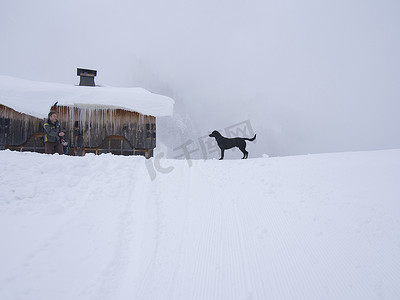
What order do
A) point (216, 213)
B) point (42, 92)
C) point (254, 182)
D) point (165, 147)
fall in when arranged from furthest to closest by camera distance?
point (165, 147) < point (42, 92) < point (254, 182) < point (216, 213)

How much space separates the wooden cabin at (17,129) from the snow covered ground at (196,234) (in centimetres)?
879

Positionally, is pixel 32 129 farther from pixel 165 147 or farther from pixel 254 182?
pixel 165 147

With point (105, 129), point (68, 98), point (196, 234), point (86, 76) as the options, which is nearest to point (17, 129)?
point (68, 98)

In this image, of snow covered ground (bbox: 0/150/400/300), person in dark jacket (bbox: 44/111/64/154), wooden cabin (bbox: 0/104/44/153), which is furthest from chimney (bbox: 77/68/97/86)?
snow covered ground (bbox: 0/150/400/300)

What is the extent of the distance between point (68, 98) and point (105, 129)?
266 centimetres

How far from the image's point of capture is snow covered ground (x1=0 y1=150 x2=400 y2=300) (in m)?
2.85

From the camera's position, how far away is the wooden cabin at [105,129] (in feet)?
45.9

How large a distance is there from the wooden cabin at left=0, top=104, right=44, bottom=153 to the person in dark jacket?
23.2 ft

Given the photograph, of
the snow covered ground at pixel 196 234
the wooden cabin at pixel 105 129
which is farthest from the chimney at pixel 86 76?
the snow covered ground at pixel 196 234

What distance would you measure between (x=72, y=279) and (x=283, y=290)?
8.49 ft

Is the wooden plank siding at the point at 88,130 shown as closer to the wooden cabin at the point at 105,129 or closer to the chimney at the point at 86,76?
the wooden cabin at the point at 105,129

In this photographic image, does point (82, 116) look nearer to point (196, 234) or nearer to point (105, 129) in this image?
point (105, 129)

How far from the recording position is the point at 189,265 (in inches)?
129

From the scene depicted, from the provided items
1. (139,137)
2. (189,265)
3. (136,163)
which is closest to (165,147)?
(139,137)
